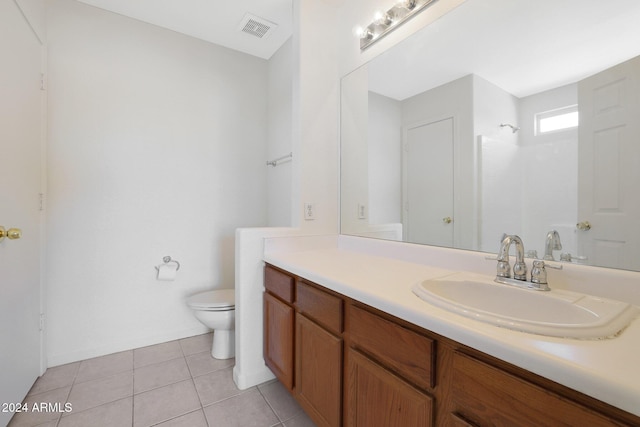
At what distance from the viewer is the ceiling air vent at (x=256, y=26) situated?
2.07 metres

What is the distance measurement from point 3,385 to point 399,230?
207 cm

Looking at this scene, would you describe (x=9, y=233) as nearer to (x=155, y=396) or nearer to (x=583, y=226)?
(x=155, y=396)

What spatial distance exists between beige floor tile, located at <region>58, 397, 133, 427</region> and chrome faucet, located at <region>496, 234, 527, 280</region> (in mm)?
1850

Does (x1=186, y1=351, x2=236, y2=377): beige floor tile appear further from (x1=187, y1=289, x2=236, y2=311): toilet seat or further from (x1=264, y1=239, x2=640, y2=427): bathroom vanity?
(x1=264, y1=239, x2=640, y2=427): bathroom vanity

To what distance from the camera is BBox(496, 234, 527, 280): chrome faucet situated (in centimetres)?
91

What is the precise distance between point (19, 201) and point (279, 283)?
1.44 metres

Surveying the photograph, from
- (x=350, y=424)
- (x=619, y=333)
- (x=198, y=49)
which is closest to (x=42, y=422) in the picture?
(x=350, y=424)

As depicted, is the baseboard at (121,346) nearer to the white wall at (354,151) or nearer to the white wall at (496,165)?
the white wall at (354,151)

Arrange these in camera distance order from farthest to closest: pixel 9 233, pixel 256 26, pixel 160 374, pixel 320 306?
pixel 256 26 < pixel 160 374 < pixel 9 233 < pixel 320 306

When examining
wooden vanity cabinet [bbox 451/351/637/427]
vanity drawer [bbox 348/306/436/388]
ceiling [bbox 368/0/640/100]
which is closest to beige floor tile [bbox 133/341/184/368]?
vanity drawer [bbox 348/306/436/388]

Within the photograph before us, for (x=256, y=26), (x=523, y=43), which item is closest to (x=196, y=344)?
(x=256, y=26)

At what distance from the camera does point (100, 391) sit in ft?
5.20

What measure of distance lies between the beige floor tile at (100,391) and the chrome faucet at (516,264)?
203cm

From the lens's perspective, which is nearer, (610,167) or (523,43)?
(610,167)
